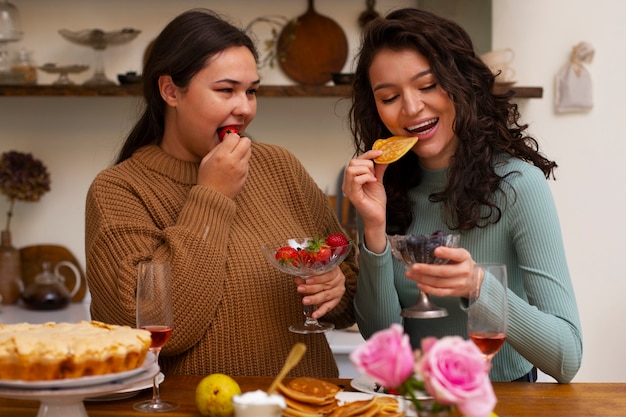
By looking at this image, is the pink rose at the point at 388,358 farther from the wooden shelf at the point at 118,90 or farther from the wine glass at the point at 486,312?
the wooden shelf at the point at 118,90

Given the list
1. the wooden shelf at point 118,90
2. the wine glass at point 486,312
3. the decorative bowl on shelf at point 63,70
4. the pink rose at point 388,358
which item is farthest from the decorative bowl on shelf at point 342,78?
the pink rose at point 388,358

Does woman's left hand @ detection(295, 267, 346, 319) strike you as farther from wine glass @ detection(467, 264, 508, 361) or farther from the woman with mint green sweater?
wine glass @ detection(467, 264, 508, 361)

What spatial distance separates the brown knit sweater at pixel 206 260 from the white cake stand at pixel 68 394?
0.52 metres

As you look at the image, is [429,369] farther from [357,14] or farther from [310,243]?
[357,14]

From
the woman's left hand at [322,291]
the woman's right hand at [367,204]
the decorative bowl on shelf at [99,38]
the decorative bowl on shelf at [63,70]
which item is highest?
the decorative bowl on shelf at [99,38]

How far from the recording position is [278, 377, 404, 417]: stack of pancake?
4.98ft

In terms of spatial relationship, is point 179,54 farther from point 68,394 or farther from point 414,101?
point 68,394

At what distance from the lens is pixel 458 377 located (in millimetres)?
1088

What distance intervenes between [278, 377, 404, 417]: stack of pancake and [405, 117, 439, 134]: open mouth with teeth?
753 mm

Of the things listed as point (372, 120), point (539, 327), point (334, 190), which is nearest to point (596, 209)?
point (334, 190)

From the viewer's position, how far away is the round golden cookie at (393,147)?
2.09 m

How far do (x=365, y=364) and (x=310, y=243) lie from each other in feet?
3.21

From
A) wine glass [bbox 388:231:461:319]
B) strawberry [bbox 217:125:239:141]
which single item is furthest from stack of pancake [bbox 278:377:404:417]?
strawberry [bbox 217:125:239:141]

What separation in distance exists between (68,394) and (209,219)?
787 mm
